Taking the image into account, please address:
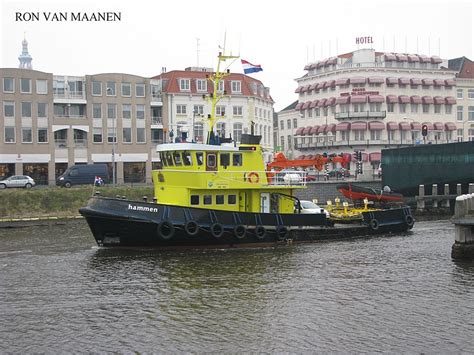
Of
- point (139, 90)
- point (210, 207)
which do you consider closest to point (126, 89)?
point (139, 90)

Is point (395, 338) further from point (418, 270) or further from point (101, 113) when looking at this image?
point (101, 113)

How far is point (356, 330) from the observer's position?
714 inches

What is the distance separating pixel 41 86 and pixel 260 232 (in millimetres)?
47976

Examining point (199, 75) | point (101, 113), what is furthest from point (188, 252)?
point (199, 75)

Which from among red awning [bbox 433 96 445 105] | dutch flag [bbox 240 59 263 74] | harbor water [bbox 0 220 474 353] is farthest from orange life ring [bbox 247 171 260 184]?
red awning [bbox 433 96 445 105]

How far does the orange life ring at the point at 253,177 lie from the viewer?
3278 centimetres

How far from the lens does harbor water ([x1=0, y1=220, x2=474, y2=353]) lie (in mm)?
17281

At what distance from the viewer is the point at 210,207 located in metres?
32.4

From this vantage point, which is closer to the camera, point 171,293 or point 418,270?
point 171,293

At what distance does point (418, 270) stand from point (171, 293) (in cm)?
1067

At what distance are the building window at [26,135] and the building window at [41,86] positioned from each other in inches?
172

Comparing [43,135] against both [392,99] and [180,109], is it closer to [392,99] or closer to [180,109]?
[180,109]

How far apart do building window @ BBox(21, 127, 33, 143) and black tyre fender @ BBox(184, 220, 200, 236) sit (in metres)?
46.5

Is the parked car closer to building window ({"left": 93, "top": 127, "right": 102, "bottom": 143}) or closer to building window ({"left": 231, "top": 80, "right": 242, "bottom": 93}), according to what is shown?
building window ({"left": 93, "top": 127, "right": 102, "bottom": 143})
